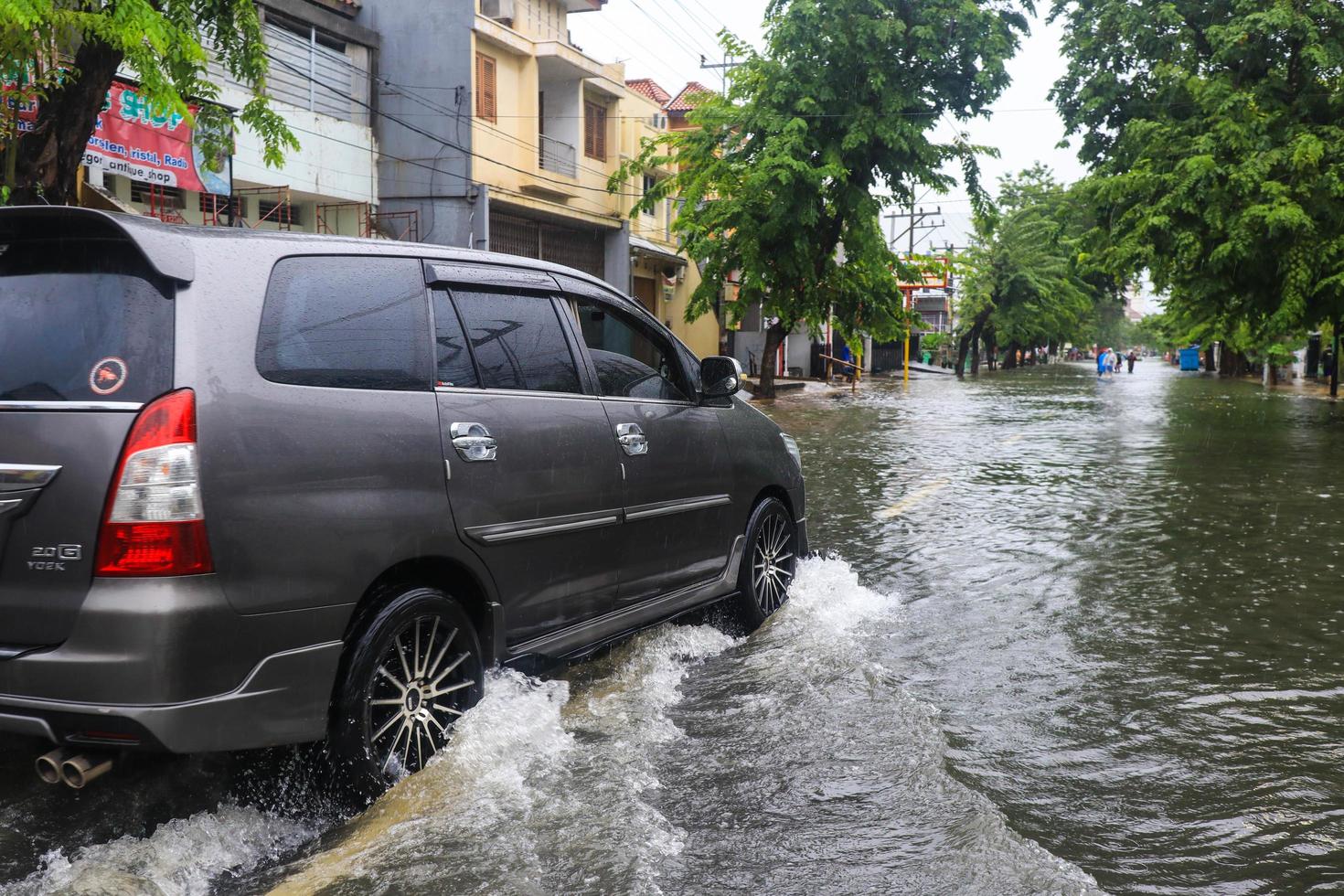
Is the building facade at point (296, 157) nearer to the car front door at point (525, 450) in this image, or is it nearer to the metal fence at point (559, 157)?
the metal fence at point (559, 157)

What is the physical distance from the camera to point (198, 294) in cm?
330

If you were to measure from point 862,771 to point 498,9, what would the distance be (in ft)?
90.5

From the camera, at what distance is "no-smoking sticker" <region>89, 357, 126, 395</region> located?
3174 millimetres

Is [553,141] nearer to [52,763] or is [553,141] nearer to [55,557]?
[55,557]

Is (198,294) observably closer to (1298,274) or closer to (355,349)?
(355,349)

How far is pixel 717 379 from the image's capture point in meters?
5.62

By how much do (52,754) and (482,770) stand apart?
127 cm

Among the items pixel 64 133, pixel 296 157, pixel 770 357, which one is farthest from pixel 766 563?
pixel 770 357

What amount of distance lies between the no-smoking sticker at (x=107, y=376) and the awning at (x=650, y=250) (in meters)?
31.9

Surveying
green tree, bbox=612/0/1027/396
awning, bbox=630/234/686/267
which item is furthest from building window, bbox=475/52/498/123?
awning, bbox=630/234/686/267

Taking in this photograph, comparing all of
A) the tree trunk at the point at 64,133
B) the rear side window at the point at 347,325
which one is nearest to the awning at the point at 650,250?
the tree trunk at the point at 64,133

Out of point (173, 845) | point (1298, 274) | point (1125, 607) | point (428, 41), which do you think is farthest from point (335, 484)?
point (428, 41)

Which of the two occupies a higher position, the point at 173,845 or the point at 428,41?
the point at 428,41

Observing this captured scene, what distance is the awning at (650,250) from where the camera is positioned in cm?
3519
